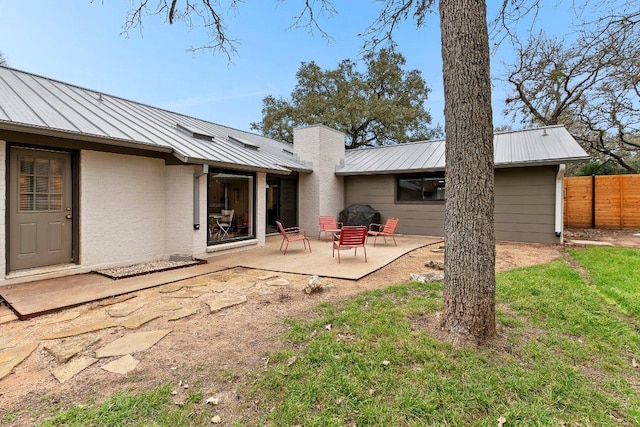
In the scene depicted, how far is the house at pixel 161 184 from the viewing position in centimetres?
525

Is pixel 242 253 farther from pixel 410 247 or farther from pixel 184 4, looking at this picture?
pixel 184 4

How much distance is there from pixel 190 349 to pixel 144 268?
3918 mm

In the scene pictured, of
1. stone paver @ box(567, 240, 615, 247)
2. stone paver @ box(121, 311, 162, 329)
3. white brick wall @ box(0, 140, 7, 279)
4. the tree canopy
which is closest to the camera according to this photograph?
stone paver @ box(121, 311, 162, 329)

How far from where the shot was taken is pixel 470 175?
9.48 ft

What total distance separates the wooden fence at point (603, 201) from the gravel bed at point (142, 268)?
14.5 metres

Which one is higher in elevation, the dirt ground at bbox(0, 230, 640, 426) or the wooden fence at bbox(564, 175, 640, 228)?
the wooden fence at bbox(564, 175, 640, 228)

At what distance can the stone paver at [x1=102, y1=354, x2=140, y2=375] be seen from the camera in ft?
8.53

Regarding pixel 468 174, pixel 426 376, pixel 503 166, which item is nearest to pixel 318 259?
pixel 468 174

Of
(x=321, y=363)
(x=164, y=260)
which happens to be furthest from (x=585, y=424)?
(x=164, y=260)

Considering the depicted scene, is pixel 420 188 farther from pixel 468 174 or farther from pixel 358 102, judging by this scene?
pixel 358 102

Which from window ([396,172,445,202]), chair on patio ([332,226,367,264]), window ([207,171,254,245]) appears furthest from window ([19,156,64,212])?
window ([396,172,445,202])

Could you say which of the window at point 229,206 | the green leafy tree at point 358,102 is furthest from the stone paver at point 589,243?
the green leafy tree at point 358,102

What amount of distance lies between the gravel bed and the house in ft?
0.78

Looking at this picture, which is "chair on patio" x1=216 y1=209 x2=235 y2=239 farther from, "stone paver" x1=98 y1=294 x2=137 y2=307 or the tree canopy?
the tree canopy
